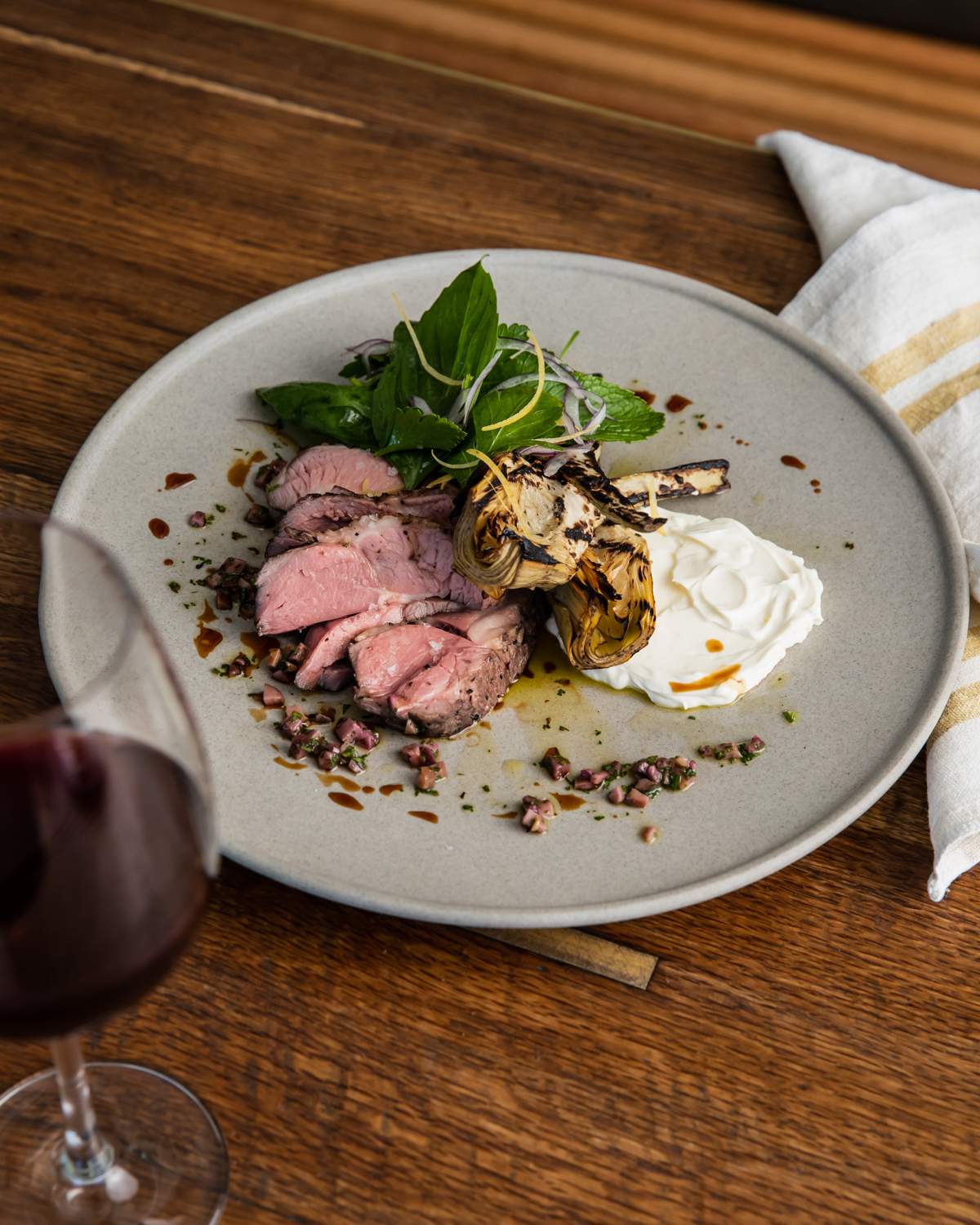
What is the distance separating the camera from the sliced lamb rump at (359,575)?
192 centimetres

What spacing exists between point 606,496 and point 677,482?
24 cm

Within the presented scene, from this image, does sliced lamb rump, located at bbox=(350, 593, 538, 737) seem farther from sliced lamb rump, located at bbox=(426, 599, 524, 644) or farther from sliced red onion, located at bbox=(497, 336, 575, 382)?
sliced red onion, located at bbox=(497, 336, 575, 382)

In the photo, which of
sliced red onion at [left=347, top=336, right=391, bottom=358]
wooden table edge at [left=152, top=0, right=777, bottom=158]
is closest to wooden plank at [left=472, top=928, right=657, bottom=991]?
sliced red onion at [left=347, top=336, right=391, bottom=358]

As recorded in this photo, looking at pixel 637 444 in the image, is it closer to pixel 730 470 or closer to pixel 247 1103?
pixel 730 470

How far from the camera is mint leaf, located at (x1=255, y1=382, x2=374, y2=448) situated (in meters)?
2.21

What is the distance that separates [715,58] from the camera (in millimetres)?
4488

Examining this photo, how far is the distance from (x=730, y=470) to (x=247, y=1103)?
1369mm

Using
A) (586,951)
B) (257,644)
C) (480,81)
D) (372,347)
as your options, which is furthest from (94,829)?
(480,81)

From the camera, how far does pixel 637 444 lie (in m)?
2.35

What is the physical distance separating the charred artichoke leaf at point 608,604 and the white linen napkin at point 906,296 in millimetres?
621

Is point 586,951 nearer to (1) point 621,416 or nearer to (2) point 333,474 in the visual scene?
(2) point 333,474

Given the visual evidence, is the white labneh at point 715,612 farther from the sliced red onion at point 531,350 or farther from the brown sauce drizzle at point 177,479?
the brown sauce drizzle at point 177,479

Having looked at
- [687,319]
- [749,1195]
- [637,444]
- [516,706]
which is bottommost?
[749,1195]

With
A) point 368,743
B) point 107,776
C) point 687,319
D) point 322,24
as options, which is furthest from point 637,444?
point 322,24
